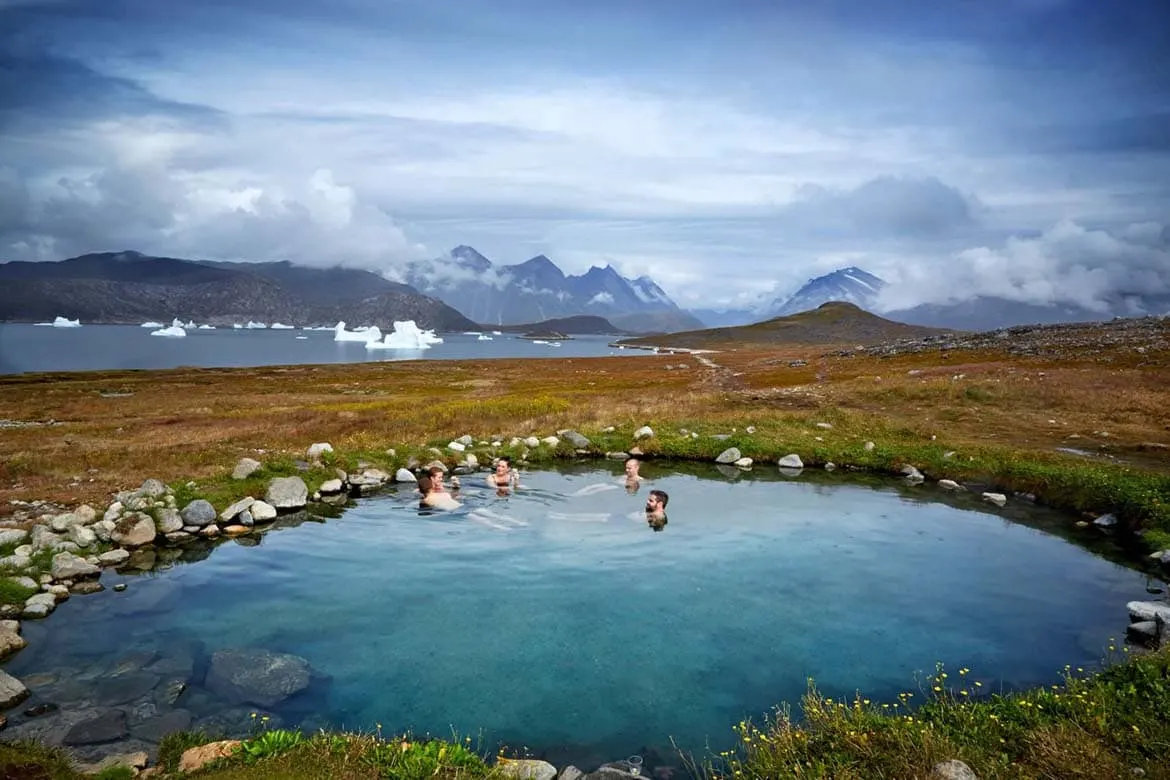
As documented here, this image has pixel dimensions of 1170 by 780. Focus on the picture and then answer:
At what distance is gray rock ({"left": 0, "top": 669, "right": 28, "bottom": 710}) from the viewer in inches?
490

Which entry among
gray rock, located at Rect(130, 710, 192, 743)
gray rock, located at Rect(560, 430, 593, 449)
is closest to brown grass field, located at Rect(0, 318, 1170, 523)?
gray rock, located at Rect(560, 430, 593, 449)

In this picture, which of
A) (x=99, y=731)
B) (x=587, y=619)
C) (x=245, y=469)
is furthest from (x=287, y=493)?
(x=99, y=731)

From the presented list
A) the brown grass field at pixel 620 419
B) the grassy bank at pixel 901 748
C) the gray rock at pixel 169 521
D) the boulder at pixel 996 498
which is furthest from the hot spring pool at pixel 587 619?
the brown grass field at pixel 620 419

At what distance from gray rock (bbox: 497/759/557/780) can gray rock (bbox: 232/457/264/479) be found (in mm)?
21870

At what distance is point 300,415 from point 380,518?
2364 centimetres

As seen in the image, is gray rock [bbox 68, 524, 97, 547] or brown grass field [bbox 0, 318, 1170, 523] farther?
brown grass field [bbox 0, 318, 1170, 523]

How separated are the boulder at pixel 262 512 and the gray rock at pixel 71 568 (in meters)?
5.91

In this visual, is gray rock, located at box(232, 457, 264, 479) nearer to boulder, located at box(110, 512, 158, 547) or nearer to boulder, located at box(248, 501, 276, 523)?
boulder, located at box(248, 501, 276, 523)

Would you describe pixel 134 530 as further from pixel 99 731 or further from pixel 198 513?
pixel 99 731

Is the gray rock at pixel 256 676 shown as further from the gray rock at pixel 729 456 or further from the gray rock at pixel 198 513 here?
the gray rock at pixel 729 456

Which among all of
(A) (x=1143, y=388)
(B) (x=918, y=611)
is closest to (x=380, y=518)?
(B) (x=918, y=611)

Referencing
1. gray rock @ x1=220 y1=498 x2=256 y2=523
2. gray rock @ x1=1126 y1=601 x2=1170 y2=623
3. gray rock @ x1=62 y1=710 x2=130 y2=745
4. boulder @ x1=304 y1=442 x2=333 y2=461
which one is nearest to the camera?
gray rock @ x1=62 y1=710 x2=130 y2=745

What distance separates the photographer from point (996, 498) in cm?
2798

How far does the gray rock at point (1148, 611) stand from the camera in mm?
Result: 15403
